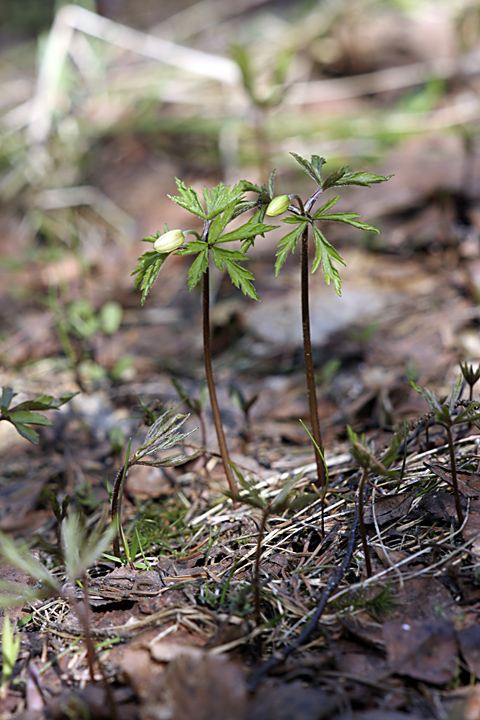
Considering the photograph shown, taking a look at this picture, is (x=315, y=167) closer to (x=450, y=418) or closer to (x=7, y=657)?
(x=450, y=418)

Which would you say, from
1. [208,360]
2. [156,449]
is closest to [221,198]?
[208,360]

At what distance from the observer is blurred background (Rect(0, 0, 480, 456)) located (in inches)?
121

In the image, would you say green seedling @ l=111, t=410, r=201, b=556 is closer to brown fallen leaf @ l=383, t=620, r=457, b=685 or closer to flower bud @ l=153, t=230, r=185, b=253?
flower bud @ l=153, t=230, r=185, b=253

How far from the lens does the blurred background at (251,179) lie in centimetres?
307

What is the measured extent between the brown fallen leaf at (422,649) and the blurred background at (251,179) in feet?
3.35

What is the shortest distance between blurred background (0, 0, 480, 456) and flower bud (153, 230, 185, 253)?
46.1 inches

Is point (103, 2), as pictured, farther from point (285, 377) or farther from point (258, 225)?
point (258, 225)

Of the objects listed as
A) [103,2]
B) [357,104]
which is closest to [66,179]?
[357,104]

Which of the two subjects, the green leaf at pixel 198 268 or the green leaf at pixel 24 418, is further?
the green leaf at pixel 24 418

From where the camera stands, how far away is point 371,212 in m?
4.03

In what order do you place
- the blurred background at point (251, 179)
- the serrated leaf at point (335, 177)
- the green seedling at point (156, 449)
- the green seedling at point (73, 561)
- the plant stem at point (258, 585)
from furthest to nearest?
the blurred background at point (251, 179), the green seedling at point (156, 449), the serrated leaf at point (335, 177), the plant stem at point (258, 585), the green seedling at point (73, 561)

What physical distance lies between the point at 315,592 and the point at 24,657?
790 mm

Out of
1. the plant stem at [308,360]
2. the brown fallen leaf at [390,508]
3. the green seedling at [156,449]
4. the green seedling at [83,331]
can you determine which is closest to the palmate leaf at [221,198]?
the plant stem at [308,360]

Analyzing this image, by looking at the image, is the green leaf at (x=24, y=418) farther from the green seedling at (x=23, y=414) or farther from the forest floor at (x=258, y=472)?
the forest floor at (x=258, y=472)
